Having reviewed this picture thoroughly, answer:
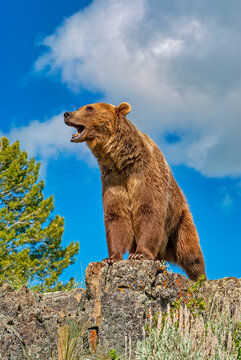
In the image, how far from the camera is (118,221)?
652cm

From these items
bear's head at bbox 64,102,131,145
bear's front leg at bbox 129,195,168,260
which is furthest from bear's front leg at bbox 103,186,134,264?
bear's head at bbox 64,102,131,145

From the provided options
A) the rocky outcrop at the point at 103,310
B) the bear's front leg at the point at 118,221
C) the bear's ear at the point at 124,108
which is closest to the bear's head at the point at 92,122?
the bear's ear at the point at 124,108

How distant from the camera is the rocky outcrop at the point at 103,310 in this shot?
4.83 meters

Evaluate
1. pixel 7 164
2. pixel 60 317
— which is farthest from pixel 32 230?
pixel 60 317

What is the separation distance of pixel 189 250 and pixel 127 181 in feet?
5.56

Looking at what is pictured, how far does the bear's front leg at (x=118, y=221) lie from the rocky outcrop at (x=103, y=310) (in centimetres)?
70

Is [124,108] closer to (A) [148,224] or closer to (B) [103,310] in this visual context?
(A) [148,224]

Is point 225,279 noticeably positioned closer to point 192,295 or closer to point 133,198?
point 192,295

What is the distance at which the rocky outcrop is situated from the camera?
15.9 feet

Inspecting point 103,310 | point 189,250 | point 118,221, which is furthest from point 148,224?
point 103,310

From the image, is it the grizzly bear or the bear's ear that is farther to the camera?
the bear's ear

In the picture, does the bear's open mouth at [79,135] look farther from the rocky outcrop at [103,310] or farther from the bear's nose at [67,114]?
the rocky outcrop at [103,310]

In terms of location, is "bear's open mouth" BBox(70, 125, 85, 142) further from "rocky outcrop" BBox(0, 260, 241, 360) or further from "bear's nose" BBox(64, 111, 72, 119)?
"rocky outcrop" BBox(0, 260, 241, 360)

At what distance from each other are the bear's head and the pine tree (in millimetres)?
12764
